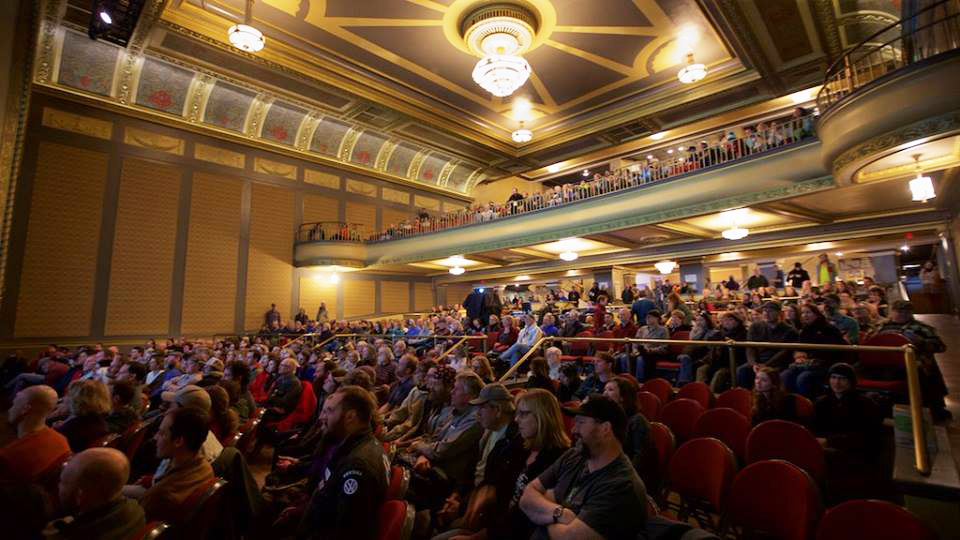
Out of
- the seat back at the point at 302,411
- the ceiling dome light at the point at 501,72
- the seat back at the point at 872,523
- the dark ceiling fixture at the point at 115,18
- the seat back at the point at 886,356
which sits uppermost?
the dark ceiling fixture at the point at 115,18

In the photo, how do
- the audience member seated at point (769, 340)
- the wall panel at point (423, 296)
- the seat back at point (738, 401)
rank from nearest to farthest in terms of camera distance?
1. the seat back at point (738, 401)
2. the audience member seated at point (769, 340)
3. the wall panel at point (423, 296)

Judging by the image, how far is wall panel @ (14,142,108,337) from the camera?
31.2 ft

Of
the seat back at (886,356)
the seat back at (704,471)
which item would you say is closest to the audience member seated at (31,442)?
the seat back at (704,471)

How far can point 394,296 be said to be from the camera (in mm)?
15609

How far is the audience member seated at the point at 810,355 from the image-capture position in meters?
3.65

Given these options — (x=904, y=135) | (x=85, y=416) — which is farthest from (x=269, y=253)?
(x=904, y=135)

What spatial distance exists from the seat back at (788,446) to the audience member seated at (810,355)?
5.09 feet

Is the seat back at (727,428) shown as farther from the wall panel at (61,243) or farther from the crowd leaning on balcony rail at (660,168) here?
the wall panel at (61,243)

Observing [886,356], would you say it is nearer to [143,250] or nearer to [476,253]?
[476,253]

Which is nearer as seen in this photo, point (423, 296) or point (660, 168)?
point (660, 168)

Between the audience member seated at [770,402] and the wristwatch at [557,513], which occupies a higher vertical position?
the audience member seated at [770,402]

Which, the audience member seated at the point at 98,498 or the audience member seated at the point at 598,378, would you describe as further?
the audience member seated at the point at 598,378

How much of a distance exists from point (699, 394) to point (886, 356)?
1.70 metres

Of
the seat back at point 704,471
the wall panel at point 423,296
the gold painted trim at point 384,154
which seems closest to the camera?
the seat back at point 704,471
